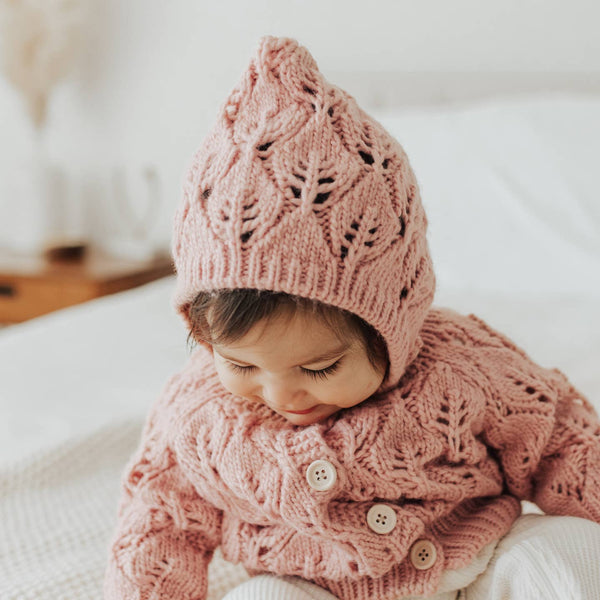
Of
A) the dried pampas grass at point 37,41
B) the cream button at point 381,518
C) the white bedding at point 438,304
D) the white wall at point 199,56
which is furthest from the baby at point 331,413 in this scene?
the dried pampas grass at point 37,41

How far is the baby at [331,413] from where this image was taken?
59 cm

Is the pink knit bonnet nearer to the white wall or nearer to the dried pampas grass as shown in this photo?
the white wall

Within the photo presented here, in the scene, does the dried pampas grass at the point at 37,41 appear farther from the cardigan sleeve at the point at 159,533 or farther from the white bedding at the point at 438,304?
the cardigan sleeve at the point at 159,533

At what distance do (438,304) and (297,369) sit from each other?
30.8 inches

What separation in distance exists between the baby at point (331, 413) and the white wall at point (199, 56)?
124 cm

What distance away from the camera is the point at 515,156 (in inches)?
59.4

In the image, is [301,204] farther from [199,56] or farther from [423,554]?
[199,56]

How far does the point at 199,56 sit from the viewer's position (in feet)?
6.95

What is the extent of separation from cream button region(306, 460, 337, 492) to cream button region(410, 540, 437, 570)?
0.39 ft

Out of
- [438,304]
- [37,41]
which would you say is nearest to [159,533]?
[438,304]

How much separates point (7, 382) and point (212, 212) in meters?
0.78

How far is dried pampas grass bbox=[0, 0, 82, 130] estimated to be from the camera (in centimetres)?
224

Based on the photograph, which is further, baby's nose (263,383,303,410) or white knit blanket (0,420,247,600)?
white knit blanket (0,420,247,600)

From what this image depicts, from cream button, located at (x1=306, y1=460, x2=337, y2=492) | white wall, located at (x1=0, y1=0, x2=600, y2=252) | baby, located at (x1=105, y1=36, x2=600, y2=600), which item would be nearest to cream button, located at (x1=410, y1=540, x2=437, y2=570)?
baby, located at (x1=105, y1=36, x2=600, y2=600)
